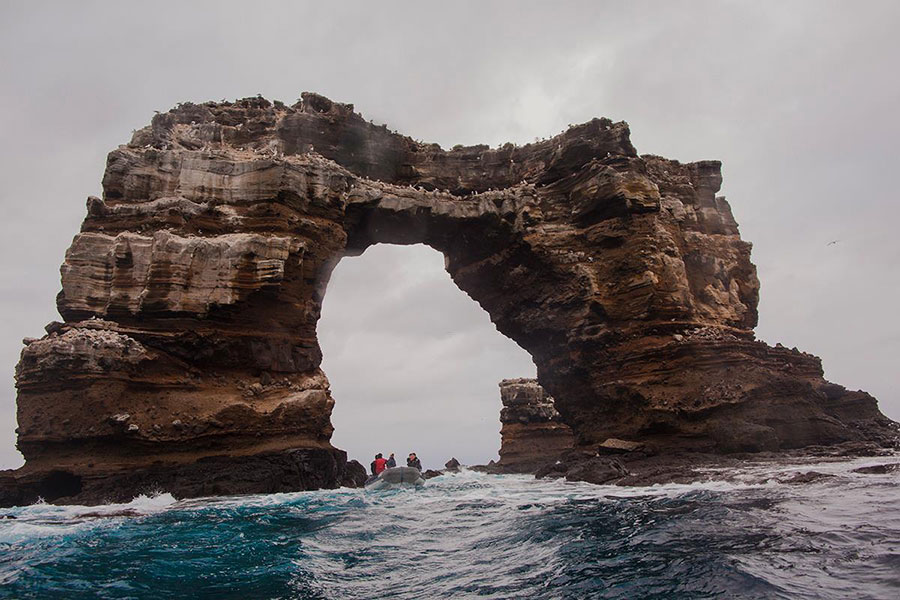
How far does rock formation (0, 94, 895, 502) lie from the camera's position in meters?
17.9

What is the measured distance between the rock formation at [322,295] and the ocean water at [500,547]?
4009mm

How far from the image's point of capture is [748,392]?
21.2 m

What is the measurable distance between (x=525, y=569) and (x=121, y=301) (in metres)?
17.7

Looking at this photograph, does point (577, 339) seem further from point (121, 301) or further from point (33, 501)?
point (33, 501)

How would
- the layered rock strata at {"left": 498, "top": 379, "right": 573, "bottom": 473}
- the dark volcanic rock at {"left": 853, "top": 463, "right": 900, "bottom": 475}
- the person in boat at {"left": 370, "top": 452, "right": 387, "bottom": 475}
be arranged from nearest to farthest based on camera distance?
the dark volcanic rock at {"left": 853, "top": 463, "right": 900, "bottom": 475} < the person in boat at {"left": 370, "top": 452, "right": 387, "bottom": 475} < the layered rock strata at {"left": 498, "top": 379, "right": 573, "bottom": 473}

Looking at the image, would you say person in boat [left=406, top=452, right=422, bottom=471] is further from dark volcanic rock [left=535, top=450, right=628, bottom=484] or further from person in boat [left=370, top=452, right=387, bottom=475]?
dark volcanic rock [left=535, top=450, right=628, bottom=484]

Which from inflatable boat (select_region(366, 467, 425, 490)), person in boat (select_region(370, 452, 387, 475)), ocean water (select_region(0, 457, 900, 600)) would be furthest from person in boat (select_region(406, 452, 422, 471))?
ocean water (select_region(0, 457, 900, 600))

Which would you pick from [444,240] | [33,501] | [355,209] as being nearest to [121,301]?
[33,501]

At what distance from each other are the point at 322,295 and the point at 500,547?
17347 mm

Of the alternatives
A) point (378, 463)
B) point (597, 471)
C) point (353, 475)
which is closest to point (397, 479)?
point (353, 475)

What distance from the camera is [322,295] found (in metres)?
24.8

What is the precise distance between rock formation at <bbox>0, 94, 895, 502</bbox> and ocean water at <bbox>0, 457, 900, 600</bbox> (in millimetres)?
4009

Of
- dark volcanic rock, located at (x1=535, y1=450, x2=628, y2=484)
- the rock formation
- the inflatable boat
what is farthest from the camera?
the inflatable boat

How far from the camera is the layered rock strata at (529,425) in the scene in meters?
43.4
